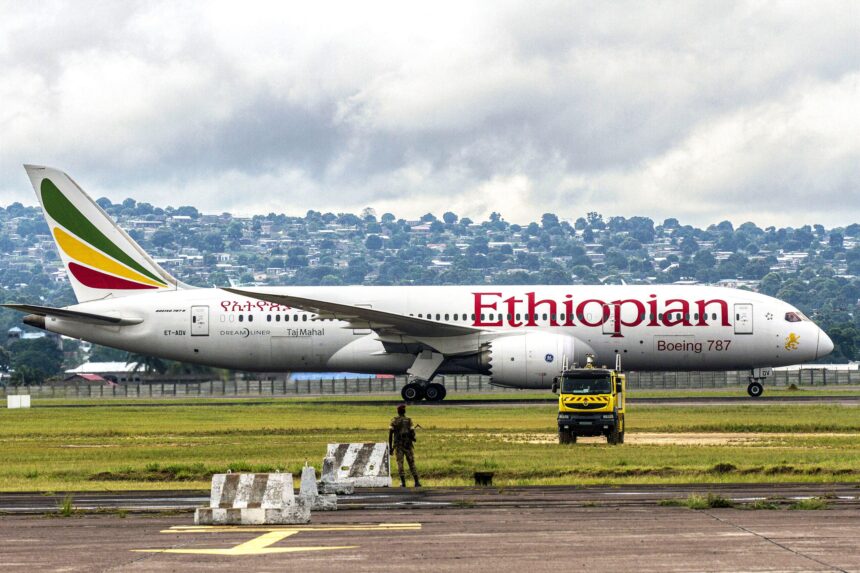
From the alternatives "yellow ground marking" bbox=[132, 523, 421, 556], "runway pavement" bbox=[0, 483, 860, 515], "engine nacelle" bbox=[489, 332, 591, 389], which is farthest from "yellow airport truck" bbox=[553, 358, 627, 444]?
"yellow ground marking" bbox=[132, 523, 421, 556]

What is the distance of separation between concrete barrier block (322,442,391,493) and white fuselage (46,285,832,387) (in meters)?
29.4

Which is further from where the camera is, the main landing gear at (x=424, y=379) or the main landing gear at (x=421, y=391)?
the main landing gear at (x=421, y=391)

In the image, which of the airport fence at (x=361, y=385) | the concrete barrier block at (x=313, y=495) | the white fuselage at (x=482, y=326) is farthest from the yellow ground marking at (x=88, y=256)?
the concrete barrier block at (x=313, y=495)

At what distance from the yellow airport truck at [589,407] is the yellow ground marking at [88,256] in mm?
31031

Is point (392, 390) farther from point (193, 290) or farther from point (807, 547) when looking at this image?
point (807, 547)

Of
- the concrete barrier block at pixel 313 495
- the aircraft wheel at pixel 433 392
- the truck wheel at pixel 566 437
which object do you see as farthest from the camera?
the aircraft wheel at pixel 433 392

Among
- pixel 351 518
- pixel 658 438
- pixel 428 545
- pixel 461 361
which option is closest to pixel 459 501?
pixel 351 518

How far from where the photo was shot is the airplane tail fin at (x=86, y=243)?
64.2 meters

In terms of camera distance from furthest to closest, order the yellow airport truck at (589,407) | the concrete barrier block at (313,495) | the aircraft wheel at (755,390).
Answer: the aircraft wheel at (755,390)
the yellow airport truck at (589,407)
the concrete barrier block at (313,495)

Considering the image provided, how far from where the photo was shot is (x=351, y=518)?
72.0 feet

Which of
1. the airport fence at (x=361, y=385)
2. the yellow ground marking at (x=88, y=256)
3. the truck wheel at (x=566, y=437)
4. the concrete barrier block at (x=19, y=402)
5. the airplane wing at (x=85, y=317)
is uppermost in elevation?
the yellow ground marking at (x=88, y=256)

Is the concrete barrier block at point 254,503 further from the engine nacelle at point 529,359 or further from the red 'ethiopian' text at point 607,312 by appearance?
the red 'ethiopian' text at point 607,312

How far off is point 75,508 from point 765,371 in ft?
157

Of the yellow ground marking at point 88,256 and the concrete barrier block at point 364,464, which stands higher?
the yellow ground marking at point 88,256
